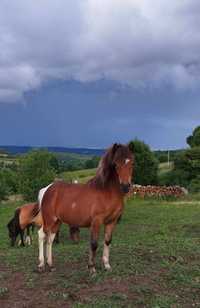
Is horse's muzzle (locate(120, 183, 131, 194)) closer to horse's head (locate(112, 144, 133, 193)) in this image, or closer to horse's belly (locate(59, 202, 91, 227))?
horse's head (locate(112, 144, 133, 193))

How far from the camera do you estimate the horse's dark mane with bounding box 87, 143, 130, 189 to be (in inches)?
268

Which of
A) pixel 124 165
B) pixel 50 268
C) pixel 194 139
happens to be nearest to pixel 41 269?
pixel 50 268

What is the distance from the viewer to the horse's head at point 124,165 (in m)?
6.64

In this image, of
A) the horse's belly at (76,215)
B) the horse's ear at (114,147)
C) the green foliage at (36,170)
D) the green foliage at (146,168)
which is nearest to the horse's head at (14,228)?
the horse's belly at (76,215)

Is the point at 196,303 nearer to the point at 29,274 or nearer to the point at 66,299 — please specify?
the point at 66,299

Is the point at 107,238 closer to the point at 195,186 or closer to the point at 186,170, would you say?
the point at 195,186

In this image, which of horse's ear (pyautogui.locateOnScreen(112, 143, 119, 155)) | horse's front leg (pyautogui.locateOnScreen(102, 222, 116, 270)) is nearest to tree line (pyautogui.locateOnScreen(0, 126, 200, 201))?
horse's front leg (pyautogui.locateOnScreen(102, 222, 116, 270))

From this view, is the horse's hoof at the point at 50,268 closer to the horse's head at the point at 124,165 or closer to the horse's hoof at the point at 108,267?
the horse's hoof at the point at 108,267

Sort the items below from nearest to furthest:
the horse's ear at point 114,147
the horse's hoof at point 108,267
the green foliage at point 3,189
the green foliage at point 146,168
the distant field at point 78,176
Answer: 1. the horse's ear at point 114,147
2. the horse's hoof at point 108,267
3. the distant field at point 78,176
4. the green foliage at point 3,189
5. the green foliage at point 146,168

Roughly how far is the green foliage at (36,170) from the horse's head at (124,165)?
62.1 ft

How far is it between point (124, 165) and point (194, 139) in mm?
43974

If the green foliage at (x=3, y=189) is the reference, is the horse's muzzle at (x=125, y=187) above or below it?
above

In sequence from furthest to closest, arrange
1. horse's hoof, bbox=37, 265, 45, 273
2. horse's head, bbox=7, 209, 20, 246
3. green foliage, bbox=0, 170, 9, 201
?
green foliage, bbox=0, 170, 9, 201 < horse's head, bbox=7, 209, 20, 246 < horse's hoof, bbox=37, 265, 45, 273

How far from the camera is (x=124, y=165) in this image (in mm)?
6715
